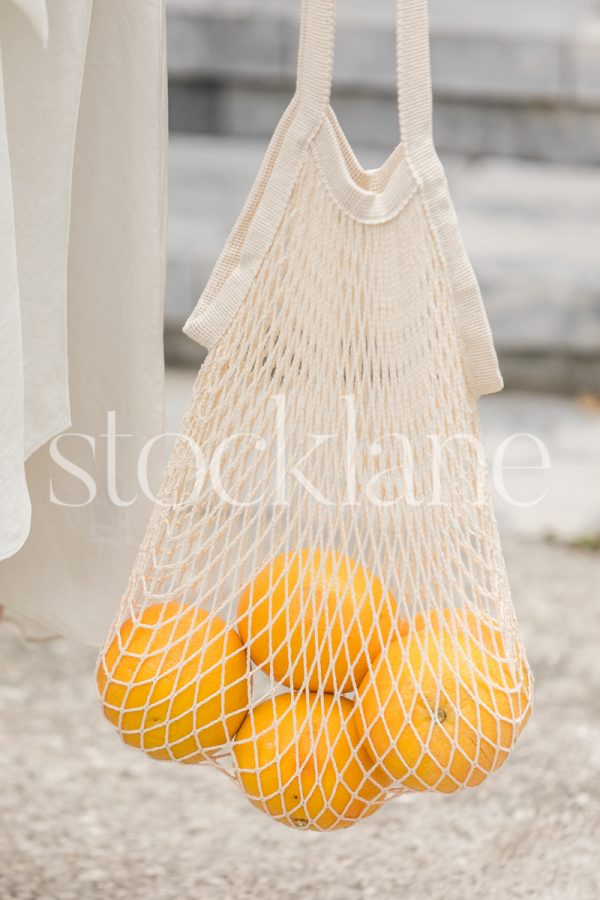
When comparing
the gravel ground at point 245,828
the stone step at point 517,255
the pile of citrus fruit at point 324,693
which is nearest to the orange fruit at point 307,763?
the pile of citrus fruit at point 324,693

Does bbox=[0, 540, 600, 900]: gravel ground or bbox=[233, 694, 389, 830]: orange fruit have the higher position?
bbox=[233, 694, 389, 830]: orange fruit

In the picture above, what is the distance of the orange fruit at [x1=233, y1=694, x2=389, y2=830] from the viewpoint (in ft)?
3.36

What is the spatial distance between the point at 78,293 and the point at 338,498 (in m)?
0.32

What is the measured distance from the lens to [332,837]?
5.13 ft

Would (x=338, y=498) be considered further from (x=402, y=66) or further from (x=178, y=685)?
(x=402, y=66)

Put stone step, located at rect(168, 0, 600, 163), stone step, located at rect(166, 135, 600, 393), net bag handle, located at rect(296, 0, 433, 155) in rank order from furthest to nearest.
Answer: stone step, located at rect(168, 0, 600, 163)
stone step, located at rect(166, 135, 600, 393)
net bag handle, located at rect(296, 0, 433, 155)

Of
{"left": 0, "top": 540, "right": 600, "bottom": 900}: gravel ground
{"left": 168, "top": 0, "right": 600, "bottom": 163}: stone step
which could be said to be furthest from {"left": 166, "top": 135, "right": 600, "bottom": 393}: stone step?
{"left": 0, "top": 540, "right": 600, "bottom": 900}: gravel ground

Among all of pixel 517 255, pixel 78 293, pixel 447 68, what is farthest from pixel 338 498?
pixel 447 68

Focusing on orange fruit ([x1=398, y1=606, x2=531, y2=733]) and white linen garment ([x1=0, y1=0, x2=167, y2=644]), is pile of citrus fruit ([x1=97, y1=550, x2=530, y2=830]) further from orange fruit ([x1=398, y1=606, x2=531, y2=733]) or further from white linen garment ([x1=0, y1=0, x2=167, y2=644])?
white linen garment ([x1=0, y1=0, x2=167, y2=644])

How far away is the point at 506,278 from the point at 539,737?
1.49 metres

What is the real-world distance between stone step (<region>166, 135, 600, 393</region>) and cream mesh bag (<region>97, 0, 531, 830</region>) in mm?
2010

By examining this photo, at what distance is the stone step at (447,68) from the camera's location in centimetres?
356

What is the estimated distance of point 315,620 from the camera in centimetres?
103

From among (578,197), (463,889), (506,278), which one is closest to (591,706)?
(463,889)
